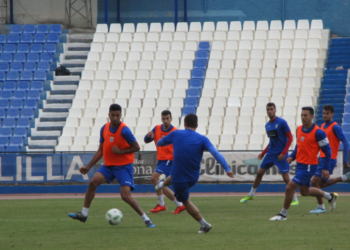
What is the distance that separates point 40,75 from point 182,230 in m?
19.8

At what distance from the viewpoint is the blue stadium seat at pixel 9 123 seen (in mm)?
24578

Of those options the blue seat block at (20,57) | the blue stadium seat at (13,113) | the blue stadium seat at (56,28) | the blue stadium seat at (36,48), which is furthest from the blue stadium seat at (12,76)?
the blue stadium seat at (56,28)

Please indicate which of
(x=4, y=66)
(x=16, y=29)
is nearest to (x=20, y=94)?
(x=4, y=66)

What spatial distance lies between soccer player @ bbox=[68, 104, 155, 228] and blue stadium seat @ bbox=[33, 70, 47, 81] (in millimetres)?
18398

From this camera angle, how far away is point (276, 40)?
27.2 m

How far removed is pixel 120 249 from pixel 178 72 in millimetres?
19471

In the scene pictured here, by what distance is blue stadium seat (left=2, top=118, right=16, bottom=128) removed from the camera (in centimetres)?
2458

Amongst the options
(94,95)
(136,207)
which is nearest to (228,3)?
(94,95)

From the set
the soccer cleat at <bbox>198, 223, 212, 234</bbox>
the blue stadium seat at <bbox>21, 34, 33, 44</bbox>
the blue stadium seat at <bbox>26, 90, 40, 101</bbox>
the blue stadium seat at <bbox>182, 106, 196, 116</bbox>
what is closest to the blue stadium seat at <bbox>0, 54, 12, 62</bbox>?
the blue stadium seat at <bbox>21, 34, 33, 44</bbox>

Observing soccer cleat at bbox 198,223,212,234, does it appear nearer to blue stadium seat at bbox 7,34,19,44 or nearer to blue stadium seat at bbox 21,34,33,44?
blue stadium seat at bbox 21,34,33,44

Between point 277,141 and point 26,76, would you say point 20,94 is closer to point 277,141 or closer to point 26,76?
point 26,76

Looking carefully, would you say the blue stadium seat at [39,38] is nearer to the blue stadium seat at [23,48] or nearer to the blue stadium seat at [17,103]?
the blue stadium seat at [23,48]

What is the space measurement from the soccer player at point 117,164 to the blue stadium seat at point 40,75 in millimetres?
18398

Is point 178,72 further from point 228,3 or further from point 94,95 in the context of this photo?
point 228,3
